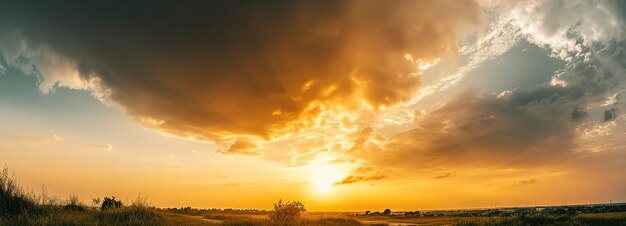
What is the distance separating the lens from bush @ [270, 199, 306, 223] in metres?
37.5

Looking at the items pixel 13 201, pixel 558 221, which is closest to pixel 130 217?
pixel 13 201

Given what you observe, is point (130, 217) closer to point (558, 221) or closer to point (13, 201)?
point (13, 201)

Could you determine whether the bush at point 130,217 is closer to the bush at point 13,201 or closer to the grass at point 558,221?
the bush at point 13,201

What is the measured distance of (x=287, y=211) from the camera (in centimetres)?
3850

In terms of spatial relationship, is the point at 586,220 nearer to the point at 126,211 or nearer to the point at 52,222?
the point at 126,211

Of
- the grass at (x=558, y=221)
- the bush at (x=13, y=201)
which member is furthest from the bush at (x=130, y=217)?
the grass at (x=558, y=221)

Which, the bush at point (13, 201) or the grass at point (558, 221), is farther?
the grass at point (558, 221)

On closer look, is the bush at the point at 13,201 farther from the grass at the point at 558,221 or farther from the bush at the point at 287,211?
the grass at the point at 558,221

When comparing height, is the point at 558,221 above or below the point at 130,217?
below

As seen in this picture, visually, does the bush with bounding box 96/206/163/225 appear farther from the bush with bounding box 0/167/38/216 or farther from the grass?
the grass

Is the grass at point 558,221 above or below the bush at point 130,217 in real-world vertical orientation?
below

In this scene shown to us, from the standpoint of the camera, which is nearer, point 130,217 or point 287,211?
point 130,217

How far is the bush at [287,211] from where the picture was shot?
37.5 metres

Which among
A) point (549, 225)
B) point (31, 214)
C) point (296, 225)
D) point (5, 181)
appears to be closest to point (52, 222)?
point (31, 214)
